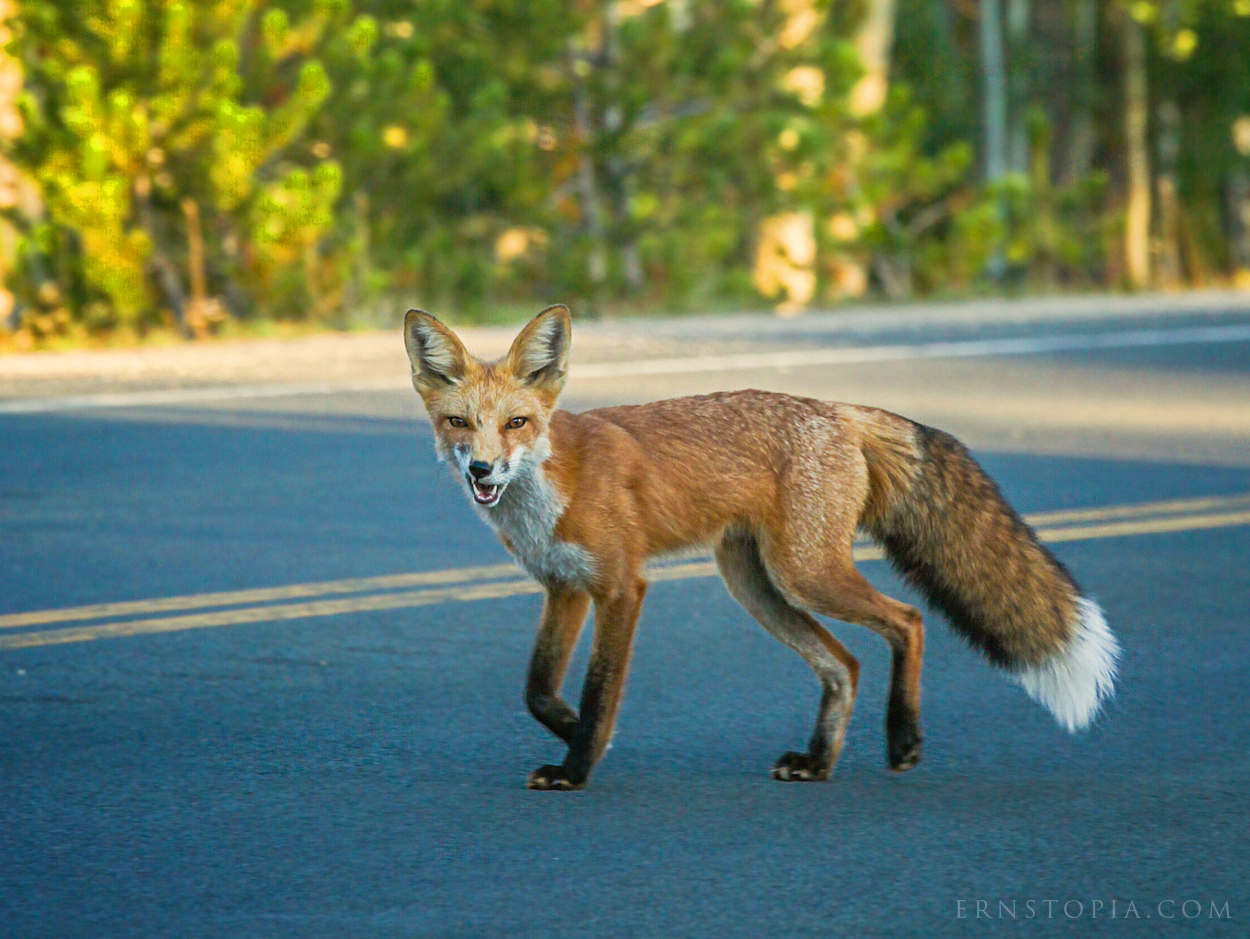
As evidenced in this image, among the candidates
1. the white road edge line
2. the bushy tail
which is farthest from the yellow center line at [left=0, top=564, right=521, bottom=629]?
the white road edge line

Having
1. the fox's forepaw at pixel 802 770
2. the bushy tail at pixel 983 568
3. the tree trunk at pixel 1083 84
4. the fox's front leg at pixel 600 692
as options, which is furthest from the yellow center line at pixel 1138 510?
the tree trunk at pixel 1083 84

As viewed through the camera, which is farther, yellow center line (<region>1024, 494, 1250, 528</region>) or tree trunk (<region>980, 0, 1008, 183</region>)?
tree trunk (<region>980, 0, 1008, 183</region>)

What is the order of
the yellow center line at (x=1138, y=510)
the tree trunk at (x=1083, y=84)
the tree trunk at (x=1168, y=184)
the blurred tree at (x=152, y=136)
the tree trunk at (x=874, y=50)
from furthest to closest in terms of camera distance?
1. the tree trunk at (x=1168, y=184)
2. the tree trunk at (x=1083, y=84)
3. the tree trunk at (x=874, y=50)
4. the blurred tree at (x=152, y=136)
5. the yellow center line at (x=1138, y=510)

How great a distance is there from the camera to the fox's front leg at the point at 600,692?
5375 mm

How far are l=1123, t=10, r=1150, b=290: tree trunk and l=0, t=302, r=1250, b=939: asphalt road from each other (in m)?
18.7

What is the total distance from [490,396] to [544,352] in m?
0.26

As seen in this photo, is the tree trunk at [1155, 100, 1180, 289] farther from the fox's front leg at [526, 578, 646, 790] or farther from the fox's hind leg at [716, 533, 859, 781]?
the fox's front leg at [526, 578, 646, 790]

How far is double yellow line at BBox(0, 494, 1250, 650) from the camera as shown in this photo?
7512mm

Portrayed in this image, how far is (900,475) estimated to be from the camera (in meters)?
5.74

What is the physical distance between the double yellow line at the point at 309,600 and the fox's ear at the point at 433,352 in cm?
249

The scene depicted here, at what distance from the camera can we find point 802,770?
5.52 meters

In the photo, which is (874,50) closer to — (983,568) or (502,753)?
(983,568)

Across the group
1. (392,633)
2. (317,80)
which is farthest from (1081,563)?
(317,80)

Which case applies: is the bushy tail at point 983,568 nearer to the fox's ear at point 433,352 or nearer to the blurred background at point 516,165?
the fox's ear at point 433,352
